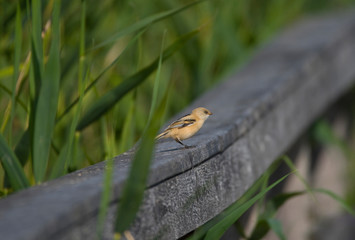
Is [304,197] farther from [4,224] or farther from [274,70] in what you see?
[4,224]

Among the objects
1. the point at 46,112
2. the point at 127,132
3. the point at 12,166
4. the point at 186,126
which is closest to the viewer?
the point at 12,166

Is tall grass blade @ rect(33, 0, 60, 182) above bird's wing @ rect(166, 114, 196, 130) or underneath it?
above

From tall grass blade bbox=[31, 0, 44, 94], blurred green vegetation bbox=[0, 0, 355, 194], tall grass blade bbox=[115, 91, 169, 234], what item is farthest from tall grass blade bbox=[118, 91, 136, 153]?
tall grass blade bbox=[115, 91, 169, 234]

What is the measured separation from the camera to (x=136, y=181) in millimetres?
1316

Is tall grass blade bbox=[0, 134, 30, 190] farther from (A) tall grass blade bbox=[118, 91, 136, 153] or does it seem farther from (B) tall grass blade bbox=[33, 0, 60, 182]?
(A) tall grass blade bbox=[118, 91, 136, 153]

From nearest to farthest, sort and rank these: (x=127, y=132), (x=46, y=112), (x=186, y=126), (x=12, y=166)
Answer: (x=12, y=166) → (x=46, y=112) → (x=186, y=126) → (x=127, y=132)

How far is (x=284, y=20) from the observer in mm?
4832

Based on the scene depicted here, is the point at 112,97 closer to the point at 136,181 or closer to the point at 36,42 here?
the point at 36,42

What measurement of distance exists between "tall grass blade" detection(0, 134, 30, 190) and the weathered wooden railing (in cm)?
12

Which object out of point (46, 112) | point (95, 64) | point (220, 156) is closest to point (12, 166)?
point (46, 112)

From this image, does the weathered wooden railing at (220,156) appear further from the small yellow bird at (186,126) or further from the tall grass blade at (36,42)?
the tall grass blade at (36,42)

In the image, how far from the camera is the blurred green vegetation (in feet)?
5.74

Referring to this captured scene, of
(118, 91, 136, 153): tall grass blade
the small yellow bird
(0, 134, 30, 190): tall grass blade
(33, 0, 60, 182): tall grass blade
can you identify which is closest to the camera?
(0, 134, 30, 190): tall grass blade

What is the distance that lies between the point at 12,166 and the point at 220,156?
68 cm
